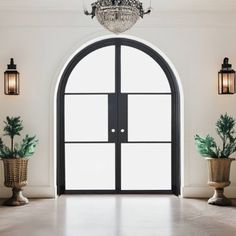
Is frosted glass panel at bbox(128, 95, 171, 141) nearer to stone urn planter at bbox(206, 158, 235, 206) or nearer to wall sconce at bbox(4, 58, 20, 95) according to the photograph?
stone urn planter at bbox(206, 158, 235, 206)

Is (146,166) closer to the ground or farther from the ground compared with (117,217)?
farther from the ground

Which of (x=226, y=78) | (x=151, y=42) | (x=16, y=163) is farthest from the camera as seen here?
(x=151, y=42)

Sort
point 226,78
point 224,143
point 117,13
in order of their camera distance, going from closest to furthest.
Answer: point 117,13 < point 224,143 < point 226,78

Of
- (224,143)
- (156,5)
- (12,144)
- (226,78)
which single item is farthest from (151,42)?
(12,144)

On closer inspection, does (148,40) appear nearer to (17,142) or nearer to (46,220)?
(17,142)

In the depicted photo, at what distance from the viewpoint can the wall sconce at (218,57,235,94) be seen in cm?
661

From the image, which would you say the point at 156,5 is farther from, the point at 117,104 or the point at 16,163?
the point at 16,163

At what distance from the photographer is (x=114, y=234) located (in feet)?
15.5

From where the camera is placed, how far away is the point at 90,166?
23.6ft

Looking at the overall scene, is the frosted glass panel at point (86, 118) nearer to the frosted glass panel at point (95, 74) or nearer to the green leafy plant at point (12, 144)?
the frosted glass panel at point (95, 74)

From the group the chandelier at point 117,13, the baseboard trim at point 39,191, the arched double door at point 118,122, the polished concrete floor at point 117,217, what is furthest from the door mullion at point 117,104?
the chandelier at point 117,13

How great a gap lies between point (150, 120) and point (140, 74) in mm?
793

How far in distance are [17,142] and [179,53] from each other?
9.66 feet

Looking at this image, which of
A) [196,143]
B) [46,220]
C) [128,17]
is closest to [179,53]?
[196,143]
